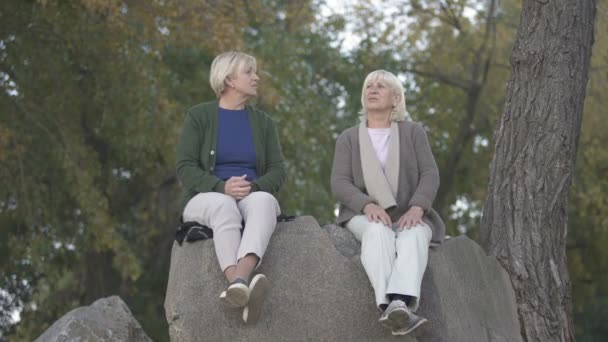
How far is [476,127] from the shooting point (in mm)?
15891

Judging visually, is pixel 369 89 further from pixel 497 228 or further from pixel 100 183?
pixel 100 183

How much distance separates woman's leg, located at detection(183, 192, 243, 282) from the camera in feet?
15.9

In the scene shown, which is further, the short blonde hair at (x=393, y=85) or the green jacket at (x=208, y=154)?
the short blonde hair at (x=393, y=85)

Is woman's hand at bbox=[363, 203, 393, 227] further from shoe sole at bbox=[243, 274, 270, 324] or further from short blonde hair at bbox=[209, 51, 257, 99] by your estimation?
short blonde hair at bbox=[209, 51, 257, 99]

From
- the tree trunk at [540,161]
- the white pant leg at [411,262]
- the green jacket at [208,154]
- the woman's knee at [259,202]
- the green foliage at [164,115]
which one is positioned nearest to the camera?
the white pant leg at [411,262]

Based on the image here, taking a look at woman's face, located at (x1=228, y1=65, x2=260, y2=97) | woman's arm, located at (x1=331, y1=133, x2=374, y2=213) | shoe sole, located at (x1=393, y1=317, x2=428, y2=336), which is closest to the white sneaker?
shoe sole, located at (x1=393, y1=317, x2=428, y2=336)

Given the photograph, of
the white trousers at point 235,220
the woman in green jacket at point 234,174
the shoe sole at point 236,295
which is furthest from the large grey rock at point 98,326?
the shoe sole at point 236,295

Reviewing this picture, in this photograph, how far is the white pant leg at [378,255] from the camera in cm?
485

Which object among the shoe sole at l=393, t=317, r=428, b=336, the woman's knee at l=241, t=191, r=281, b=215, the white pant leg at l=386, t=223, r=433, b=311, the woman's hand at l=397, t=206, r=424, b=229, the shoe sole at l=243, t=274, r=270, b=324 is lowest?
the shoe sole at l=393, t=317, r=428, b=336

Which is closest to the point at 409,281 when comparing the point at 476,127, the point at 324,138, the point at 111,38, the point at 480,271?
the point at 480,271

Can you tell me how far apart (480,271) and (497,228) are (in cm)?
56

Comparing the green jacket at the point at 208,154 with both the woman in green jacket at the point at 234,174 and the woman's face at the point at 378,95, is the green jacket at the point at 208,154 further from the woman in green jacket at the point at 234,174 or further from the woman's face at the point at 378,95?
the woman's face at the point at 378,95

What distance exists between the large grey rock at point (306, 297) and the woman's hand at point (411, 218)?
27 centimetres

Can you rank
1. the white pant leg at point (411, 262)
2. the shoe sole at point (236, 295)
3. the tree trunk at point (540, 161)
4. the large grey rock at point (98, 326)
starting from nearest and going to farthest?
the shoe sole at point (236, 295) → the white pant leg at point (411, 262) → the tree trunk at point (540, 161) → the large grey rock at point (98, 326)
